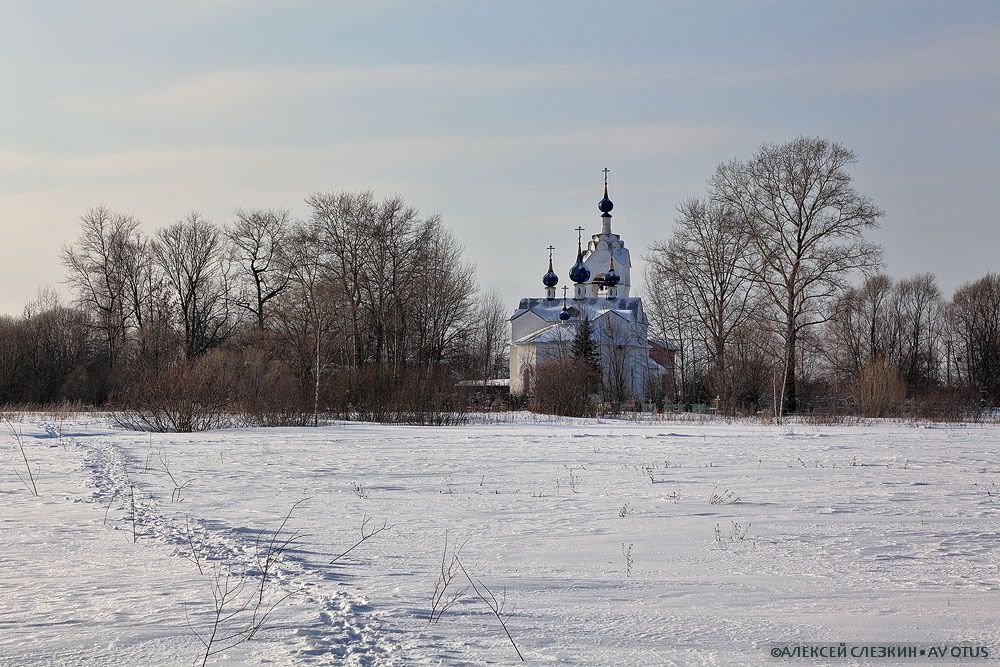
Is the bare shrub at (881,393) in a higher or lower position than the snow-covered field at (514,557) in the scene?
higher

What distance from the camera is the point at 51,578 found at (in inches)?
232

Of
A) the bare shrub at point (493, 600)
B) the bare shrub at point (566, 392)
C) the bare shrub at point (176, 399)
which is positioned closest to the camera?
the bare shrub at point (493, 600)

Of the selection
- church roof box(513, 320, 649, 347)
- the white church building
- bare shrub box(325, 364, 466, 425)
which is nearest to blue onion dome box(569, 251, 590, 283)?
the white church building

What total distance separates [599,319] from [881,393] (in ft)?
103

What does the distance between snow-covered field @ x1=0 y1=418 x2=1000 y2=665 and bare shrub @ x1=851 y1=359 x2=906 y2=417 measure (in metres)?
21.0

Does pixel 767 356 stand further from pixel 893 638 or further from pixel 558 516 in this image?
pixel 893 638

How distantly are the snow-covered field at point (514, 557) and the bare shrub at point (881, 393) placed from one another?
21009 millimetres

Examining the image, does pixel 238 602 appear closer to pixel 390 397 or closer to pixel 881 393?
pixel 390 397

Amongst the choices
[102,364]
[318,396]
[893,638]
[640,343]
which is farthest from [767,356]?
[893,638]

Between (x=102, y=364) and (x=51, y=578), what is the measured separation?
154 ft

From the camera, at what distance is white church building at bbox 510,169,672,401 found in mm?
58688

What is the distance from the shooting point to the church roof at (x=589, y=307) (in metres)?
66.2

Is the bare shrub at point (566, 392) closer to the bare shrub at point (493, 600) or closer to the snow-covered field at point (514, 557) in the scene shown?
the snow-covered field at point (514, 557)

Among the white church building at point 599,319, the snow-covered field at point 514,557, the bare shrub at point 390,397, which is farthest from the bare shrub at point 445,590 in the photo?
the white church building at point 599,319
